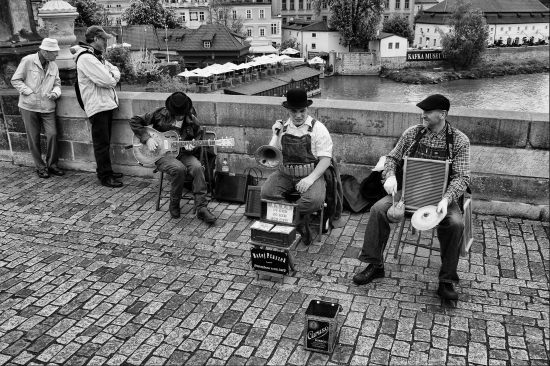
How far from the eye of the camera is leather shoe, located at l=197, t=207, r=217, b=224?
667 centimetres

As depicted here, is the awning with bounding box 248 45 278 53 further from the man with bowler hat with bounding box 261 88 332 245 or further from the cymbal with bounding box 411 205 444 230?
the cymbal with bounding box 411 205 444 230

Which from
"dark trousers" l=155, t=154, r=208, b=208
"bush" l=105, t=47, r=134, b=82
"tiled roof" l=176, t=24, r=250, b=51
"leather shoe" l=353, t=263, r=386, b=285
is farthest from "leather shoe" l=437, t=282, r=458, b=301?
"tiled roof" l=176, t=24, r=250, b=51

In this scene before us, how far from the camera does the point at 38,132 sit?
8336 mm

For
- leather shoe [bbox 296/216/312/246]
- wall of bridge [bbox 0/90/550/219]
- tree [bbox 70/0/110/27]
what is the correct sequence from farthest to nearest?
1. tree [bbox 70/0/110/27]
2. wall of bridge [bbox 0/90/550/219]
3. leather shoe [bbox 296/216/312/246]

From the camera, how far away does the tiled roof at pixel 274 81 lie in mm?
51188

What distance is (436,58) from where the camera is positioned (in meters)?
86.4

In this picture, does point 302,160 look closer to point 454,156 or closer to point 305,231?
point 305,231

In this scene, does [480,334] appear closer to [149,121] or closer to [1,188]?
[149,121]

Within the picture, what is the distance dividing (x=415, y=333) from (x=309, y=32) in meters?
83.0

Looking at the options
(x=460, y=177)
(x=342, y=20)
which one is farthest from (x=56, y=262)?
(x=342, y=20)

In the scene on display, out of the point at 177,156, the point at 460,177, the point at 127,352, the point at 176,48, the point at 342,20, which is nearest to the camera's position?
the point at 127,352

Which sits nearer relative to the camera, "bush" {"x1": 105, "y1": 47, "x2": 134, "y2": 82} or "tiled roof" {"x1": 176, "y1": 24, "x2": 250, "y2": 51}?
"bush" {"x1": 105, "y1": 47, "x2": 134, "y2": 82}

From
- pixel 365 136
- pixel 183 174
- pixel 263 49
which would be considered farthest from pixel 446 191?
pixel 263 49

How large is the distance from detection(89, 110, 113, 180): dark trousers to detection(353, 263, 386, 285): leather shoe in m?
4.17
